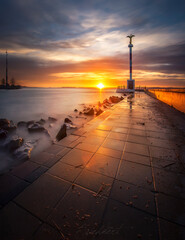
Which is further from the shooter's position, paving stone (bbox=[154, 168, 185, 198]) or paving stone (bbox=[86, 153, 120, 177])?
paving stone (bbox=[86, 153, 120, 177])

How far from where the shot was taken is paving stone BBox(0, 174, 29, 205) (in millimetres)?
1563

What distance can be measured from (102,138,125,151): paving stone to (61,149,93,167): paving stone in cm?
63

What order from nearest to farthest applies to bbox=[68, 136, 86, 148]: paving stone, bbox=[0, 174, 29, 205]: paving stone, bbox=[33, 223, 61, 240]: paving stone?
bbox=[33, 223, 61, 240]: paving stone → bbox=[0, 174, 29, 205]: paving stone → bbox=[68, 136, 86, 148]: paving stone

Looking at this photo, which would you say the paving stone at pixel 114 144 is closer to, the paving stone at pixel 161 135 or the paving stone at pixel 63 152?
the paving stone at pixel 63 152

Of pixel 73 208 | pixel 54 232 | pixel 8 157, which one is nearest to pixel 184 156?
pixel 73 208

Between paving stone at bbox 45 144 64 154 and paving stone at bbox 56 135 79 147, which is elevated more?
paving stone at bbox 56 135 79 147

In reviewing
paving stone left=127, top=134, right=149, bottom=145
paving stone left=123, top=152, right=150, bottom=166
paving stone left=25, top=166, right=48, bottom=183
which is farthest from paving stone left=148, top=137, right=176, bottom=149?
paving stone left=25, top=166, right=48, bottom=183

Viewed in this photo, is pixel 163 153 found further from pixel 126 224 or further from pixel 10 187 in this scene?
pixel 10 187

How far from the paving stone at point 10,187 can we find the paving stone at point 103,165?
1121 millimetres

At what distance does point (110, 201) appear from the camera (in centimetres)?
149

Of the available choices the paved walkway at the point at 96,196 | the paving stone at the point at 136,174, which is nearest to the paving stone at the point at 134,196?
the paved walkway at the point at 96,196

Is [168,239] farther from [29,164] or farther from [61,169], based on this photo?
[29,164]

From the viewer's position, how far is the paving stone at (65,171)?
194cm

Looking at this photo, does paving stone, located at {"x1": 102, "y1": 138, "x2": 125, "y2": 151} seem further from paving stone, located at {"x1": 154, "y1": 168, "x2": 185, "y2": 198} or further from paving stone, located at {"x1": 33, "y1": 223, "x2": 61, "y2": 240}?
paving stone, located at {"x1": 33, "y1": 223, "x2": 61, "y2": 240}
